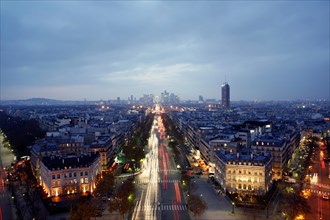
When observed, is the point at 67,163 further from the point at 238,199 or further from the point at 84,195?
the point at 238,199

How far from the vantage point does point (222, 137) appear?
70.9 metres

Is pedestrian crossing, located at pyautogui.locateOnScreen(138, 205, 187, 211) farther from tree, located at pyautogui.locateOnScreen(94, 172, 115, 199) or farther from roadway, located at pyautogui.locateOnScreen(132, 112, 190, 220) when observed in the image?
tree, located at pyautogui.locateOnScreen(94, 172, 115, 199)

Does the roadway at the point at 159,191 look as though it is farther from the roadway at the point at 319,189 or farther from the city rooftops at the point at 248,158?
the roadway at the point at 319,189

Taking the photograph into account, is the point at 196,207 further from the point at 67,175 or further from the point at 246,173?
the point at 67,175

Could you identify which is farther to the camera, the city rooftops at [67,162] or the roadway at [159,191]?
the city rooftops at [67,162]

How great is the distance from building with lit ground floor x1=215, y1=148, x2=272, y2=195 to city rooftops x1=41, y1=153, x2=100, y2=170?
77.2 ft

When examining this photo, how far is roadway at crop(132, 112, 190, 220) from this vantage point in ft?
136

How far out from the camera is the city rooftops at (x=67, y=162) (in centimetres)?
4884

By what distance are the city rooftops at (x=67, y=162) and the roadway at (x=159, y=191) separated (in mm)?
10473

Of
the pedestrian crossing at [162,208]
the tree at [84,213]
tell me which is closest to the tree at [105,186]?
the pedestrian crossing at [162,208]

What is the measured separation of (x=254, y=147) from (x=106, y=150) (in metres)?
32.0

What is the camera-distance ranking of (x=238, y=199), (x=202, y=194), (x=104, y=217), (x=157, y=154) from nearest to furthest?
(x=104, y=217)
(x=238, y=199)
(x=202, y=194)
(x=157, y=154)

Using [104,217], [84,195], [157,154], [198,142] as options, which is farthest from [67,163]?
[198,142]

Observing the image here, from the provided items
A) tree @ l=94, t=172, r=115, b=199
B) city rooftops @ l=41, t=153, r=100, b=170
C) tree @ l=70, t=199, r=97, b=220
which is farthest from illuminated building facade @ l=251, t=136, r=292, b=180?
tree @ l=70, t=199, r=97, b=220
